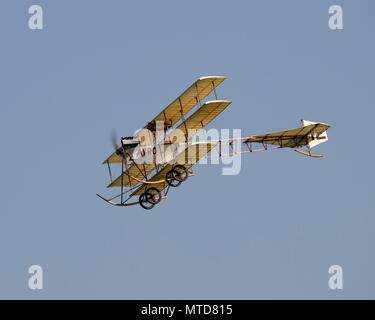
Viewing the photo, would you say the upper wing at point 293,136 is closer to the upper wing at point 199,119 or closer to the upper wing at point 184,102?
the upper wing at point 199,119

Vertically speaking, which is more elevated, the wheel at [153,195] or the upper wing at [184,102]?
the upper wing at [184,102]

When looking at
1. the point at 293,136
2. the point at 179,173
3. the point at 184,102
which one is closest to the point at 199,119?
the point at 184,102

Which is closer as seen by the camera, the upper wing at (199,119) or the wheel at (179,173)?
the upper wing at (199,119)

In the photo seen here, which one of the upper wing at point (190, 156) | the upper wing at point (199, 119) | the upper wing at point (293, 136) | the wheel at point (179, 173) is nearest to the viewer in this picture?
the upper wing at point (199, 119)

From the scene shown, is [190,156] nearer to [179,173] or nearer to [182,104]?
[179,173]

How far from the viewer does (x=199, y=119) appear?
49875 millimetres

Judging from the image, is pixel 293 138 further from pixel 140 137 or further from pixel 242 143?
pixel 140 137

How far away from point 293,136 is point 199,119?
7035mm

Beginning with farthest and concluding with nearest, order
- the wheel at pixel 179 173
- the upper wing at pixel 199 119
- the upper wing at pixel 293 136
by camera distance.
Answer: the upper wing at pixel 293 136, the wheel at pixel 179 173, the upper wing at pixel 199 119

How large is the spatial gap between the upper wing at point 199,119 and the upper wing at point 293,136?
4.04 m

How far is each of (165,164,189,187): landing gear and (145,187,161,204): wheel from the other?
1829 mm

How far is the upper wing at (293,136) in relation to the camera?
175 ft

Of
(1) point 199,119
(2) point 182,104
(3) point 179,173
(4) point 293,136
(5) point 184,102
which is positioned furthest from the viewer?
(4) point 293,136
